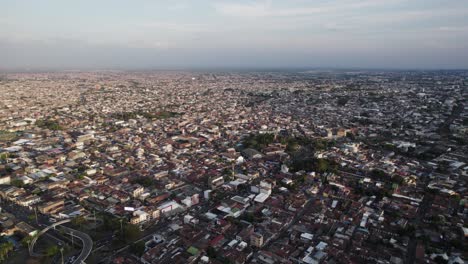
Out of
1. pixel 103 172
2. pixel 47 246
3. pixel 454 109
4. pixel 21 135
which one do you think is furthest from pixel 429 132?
pixel 21 135

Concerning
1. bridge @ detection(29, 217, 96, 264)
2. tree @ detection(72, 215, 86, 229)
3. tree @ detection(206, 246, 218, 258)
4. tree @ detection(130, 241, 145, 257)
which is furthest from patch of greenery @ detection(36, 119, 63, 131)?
tree @ detection(206, 246, 218, 258)

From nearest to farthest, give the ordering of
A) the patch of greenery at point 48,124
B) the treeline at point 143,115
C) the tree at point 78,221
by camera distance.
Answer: the tree at point 78,221, the patch of greenery at point 48,124, the treeline at point 143,115

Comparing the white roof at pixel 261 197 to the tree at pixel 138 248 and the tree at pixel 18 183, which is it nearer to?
the tree at pixel 138 248

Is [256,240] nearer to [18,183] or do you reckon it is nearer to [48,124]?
[18,183]

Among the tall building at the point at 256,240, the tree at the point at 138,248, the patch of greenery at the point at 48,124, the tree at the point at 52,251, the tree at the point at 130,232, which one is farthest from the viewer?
the patch of greenery at the point at 48,124

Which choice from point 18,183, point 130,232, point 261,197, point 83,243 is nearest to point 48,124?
point 18,183

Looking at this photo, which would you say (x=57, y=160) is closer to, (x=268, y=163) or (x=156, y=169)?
(x=156, y=169)

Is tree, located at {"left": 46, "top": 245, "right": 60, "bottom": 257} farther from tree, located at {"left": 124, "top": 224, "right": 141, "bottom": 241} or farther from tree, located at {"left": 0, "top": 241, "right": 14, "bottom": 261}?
tree, located at {"left": 124, "top": 224, "right": 141, "bottom": 241}

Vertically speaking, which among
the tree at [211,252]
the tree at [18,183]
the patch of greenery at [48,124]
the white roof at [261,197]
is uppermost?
the patch of greenery at [48,124]

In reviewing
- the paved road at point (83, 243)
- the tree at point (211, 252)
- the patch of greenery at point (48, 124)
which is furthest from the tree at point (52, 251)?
the patch of greenery at point (48, 124)

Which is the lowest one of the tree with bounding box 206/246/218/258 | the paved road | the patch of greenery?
the paved road

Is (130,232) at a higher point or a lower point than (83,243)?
higher

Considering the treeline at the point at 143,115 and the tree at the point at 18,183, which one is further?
the treeline at the point at 143,115
